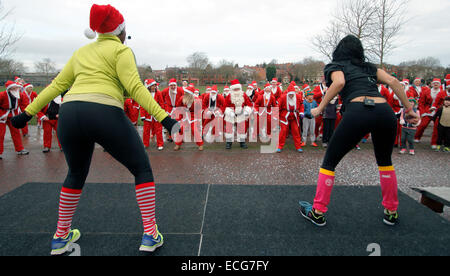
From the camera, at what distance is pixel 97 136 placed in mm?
1893

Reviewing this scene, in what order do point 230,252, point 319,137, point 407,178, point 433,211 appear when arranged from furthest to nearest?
point 319,137
point 407,178
point 433,211
point 230,252

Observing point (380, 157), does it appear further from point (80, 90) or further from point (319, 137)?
point (319, 137)

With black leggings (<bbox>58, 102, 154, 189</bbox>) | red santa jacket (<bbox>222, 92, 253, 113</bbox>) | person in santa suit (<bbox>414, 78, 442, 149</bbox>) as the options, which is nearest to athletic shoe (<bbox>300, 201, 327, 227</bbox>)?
black leggings (<bbox>58, 102, 154, 189</bbox>)

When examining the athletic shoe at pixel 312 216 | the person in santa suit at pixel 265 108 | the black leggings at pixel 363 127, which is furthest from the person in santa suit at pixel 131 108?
the black leggings at pixel 363 127

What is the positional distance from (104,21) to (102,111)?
29.9 inches

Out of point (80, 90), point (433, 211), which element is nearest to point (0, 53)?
point (80, 90)

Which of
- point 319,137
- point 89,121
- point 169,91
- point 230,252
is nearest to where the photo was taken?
point 89,121

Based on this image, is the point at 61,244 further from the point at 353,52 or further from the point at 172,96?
the point at 172,96

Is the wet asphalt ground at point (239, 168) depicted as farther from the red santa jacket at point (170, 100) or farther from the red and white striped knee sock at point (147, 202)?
the red and white striped knee sock at point (147, 202)

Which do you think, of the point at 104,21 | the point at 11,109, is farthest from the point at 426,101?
the point at 11,109

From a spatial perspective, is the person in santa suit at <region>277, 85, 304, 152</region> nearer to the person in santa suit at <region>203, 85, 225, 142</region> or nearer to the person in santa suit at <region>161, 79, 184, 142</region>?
the person in santa suit at <region>203, 85, 225, 142</region>
